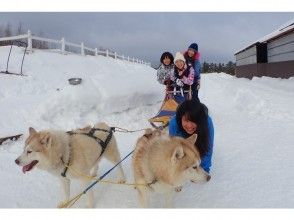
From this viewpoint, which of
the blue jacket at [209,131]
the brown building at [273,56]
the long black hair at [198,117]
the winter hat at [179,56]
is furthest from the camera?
the brown building at [273,56]

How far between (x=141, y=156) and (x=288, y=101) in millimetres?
7196

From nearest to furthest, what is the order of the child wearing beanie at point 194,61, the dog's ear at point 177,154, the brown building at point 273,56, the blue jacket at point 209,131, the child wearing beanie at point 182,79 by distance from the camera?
the dog's ear at point 177,154 → the blue jacket at point 209,131 → the child wearing beanie at point 182,79 → the child wearing beanie at point 194,61 → the brown building at point 273,56

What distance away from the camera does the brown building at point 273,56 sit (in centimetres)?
1586

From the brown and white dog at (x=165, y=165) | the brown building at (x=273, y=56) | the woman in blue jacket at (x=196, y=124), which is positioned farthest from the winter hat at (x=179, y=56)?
the brown building at (x=273, y=56)

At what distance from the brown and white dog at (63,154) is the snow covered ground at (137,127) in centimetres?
40

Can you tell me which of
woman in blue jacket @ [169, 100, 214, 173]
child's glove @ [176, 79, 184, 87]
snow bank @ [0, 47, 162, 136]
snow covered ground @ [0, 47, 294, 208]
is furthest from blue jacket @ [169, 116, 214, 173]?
snow bank @ [0, 47, 162, 136]

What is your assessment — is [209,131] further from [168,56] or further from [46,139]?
[168,56]

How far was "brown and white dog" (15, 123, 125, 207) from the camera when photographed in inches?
155

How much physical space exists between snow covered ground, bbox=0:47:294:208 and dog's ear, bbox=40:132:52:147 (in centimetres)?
78

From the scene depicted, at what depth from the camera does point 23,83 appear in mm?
11359

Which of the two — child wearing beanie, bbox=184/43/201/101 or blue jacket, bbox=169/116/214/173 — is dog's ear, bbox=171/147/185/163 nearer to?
blue jacket, bbox=169/116/214/173

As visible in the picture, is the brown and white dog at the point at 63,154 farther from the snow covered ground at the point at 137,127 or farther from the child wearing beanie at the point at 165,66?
the child wearing beanie at the point at 165,66

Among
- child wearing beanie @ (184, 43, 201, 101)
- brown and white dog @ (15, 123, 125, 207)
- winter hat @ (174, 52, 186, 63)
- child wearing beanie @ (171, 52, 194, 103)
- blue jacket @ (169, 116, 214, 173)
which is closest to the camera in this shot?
brown and white dog @ (15, 123, 125, 207)

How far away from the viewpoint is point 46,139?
3.98 meters
